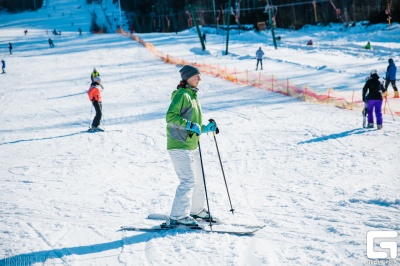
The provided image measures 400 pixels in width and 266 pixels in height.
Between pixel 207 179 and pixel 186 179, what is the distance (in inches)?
99.7

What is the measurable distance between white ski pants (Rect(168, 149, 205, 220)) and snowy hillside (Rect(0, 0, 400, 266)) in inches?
11.8

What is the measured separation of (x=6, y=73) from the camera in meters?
30.1

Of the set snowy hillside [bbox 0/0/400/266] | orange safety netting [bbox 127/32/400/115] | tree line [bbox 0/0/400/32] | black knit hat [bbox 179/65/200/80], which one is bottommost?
snowy hillside [bbox 0/0/400/266]

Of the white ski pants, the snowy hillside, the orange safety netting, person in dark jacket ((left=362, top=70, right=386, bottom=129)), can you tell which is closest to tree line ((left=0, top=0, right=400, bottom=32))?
the orange safety netting

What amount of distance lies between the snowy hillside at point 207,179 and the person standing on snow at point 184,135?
12.2 inches

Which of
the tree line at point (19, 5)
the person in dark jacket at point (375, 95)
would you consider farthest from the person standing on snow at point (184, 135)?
the tree line at point (19, 5)

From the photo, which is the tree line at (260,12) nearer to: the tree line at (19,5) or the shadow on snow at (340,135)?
the tree line at (19,5)

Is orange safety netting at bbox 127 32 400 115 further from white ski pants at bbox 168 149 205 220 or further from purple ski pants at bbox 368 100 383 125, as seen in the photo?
white ski pants at bbox 168 149 205 220

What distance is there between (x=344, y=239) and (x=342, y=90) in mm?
14819

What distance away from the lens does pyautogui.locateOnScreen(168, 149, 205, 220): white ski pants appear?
175 inches

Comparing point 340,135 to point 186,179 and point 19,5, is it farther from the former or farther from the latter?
point 19,5

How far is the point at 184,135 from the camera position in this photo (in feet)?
14.5

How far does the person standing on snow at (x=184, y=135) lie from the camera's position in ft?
14.2

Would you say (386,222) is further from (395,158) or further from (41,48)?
(41,48)
